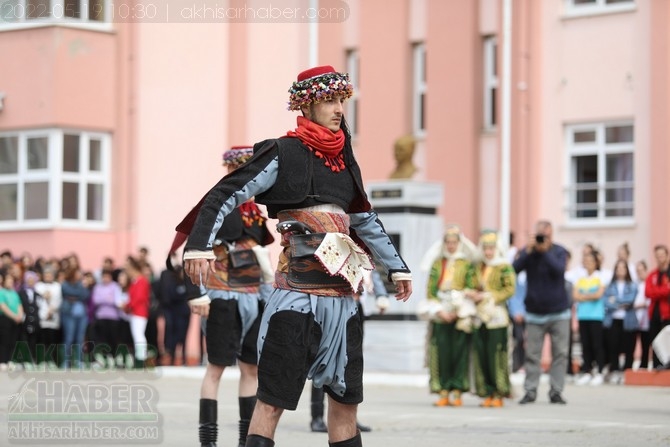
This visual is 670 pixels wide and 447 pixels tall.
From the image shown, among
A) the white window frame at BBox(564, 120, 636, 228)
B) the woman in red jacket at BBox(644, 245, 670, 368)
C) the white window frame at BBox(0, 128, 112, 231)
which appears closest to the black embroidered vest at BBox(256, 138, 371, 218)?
the woman in red jacket at BBox(644, 245, 670, 368)

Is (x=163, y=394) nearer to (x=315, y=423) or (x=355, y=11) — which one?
(x=315, y=423)

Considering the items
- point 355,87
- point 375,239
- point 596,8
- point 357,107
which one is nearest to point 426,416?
point 375,239

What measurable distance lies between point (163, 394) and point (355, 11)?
639 inches

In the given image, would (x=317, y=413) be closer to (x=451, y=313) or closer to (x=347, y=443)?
(x=451, y=313)

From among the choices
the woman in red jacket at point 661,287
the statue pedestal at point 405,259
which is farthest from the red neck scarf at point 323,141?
the statue pedestal at point 405,259

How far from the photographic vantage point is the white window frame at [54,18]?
32.4 meters

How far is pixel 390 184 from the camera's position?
25562 millimetres

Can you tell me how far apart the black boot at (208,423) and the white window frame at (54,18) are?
22.0 m

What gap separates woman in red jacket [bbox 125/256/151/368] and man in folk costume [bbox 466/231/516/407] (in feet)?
30.3

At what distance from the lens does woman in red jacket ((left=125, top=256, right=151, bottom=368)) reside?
2611 cm

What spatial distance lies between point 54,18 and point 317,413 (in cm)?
1993

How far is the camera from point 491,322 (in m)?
17.9

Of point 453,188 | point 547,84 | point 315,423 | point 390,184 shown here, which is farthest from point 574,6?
point 315,423

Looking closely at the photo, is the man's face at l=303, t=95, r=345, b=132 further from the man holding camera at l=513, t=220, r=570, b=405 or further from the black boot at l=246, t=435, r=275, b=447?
the man holding camera at l=513, t=220, r=570, b=405
